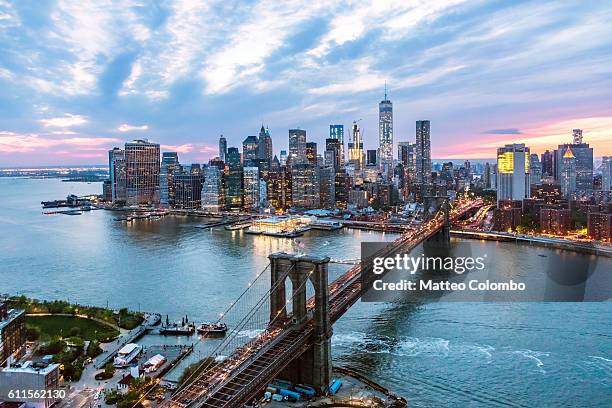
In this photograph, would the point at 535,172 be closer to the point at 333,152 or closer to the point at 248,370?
the point at 333,152

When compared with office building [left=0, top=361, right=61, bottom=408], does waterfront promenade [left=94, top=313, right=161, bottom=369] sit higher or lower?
lower

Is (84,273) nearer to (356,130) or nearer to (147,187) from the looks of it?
(147,187)

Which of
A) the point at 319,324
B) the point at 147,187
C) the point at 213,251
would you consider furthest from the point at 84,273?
the point at 147,187

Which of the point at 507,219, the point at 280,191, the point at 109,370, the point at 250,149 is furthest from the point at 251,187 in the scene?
the point at 109,370

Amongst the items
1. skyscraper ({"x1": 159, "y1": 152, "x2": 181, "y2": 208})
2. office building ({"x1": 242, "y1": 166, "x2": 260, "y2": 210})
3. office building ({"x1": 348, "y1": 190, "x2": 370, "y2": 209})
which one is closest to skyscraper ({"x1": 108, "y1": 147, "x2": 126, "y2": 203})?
skyscraper ({"x1": 159, "y1": 152, "x2": 181, "y2": 208})

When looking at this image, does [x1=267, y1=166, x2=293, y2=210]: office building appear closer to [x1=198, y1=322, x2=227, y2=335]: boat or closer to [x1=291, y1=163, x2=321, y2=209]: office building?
[x1=291, y1=163, x2=321, y2=209]: office building

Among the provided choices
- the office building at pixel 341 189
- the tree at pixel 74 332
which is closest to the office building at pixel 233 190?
the office building at pixel 341 189
